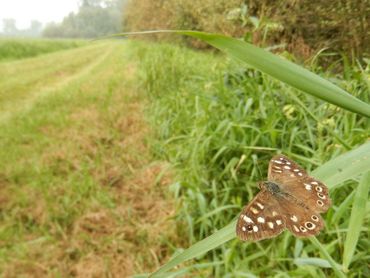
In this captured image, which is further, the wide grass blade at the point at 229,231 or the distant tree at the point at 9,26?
the distant tree at the point at 9,26

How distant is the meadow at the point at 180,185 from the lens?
156 centimetres

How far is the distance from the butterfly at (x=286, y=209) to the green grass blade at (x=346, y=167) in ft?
0.09

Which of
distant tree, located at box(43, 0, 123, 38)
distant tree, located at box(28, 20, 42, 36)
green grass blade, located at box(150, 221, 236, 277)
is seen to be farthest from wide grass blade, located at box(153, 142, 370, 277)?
distant tree, located at box(28, 20, 42, 36)

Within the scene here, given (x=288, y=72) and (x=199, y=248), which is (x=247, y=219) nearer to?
(x=199, y=248)

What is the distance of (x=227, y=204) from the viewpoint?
1924mm

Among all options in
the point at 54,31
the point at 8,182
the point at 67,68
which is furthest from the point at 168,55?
the point at 54,31

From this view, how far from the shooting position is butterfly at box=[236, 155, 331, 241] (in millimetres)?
676

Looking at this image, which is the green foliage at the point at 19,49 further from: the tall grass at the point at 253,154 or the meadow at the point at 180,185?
the tall grass at the point at 253,154

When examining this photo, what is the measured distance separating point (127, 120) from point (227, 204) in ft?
6.67

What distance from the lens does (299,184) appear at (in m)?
0.84

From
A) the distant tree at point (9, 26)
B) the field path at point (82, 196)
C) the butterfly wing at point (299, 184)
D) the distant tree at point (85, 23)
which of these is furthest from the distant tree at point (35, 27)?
the butterfly wing at point (299, 184)

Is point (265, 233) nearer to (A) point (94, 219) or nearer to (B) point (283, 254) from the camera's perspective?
(B) point (283, 254)

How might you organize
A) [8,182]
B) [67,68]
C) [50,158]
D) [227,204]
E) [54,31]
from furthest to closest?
[54,31]
[67,68]
[50,158]
[8,182]
[227,204]

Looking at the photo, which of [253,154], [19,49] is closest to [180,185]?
[253,154]
